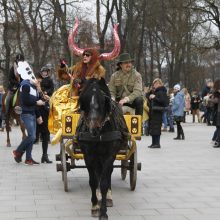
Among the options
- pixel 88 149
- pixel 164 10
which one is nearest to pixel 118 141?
pixel 88 149

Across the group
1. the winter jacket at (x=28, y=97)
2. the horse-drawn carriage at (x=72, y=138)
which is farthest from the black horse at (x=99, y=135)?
the winter jacket at (x=28, y=97)

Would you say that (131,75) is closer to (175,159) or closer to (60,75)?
(60,75)

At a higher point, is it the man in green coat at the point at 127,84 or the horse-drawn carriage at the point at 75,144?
the man in green coat at the point at 127,84

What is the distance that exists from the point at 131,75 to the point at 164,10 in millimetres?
27170

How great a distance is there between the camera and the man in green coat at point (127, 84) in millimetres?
9539

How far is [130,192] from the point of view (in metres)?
9.20

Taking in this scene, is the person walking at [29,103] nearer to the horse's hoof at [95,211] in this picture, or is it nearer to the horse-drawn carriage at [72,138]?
the horse-drawn carriage at [72,138]

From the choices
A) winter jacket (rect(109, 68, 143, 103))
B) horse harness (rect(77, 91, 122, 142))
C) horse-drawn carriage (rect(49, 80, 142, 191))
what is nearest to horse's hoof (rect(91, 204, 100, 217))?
horse harness (rect(77, 91, 122, 142))

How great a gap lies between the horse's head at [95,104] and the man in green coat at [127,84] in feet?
6.87

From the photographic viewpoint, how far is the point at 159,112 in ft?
56.0

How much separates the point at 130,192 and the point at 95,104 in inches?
103

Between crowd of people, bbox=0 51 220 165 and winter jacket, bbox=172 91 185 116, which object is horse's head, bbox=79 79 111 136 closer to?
crowd of people, bbox=0 51 220 165

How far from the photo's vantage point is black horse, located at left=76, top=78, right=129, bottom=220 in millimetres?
7113

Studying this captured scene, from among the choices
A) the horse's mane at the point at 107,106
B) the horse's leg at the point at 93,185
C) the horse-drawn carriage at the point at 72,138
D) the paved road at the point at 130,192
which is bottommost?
the paved road at the point at 130,192
